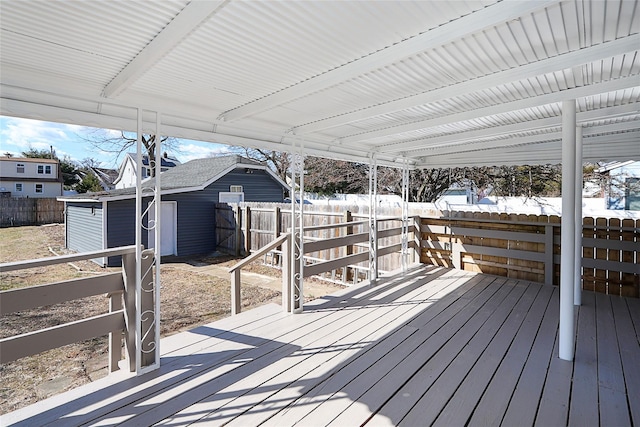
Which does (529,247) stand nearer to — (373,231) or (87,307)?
(373,231)

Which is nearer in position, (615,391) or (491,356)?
Result: (615,391)

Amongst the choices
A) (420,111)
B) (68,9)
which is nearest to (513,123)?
(420,111)

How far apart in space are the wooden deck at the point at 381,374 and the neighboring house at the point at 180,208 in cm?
726

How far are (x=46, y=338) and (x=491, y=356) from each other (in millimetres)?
3341

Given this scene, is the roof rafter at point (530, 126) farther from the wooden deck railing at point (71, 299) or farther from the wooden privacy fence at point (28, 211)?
the wooden privacy fence at point (28, 211)

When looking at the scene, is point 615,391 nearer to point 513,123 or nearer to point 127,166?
point 513,123

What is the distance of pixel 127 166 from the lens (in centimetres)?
1730

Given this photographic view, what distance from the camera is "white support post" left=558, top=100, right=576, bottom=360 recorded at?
2.83 meters

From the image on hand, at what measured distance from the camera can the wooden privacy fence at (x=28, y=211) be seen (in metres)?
15.7


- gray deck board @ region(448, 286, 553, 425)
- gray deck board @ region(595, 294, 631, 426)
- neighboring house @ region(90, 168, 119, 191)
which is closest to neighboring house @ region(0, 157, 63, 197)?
neighboring house @ region(90, 168, 119, 191)

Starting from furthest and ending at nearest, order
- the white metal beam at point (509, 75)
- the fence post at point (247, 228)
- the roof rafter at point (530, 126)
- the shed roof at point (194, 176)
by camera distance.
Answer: the fence post at point (247, 228), the shed roof at point (194, 176), the roof rafter at point (530, 126), the white metal beam at point (509, 75)

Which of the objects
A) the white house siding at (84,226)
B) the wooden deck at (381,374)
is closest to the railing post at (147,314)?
the wooden deck at (381,374)

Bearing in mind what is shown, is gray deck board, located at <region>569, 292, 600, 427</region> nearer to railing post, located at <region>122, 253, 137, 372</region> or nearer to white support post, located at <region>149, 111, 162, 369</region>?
white support post, located at <region>149, 111, 162, 369</region>

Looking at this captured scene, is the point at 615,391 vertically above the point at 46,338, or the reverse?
the point at 46,338
